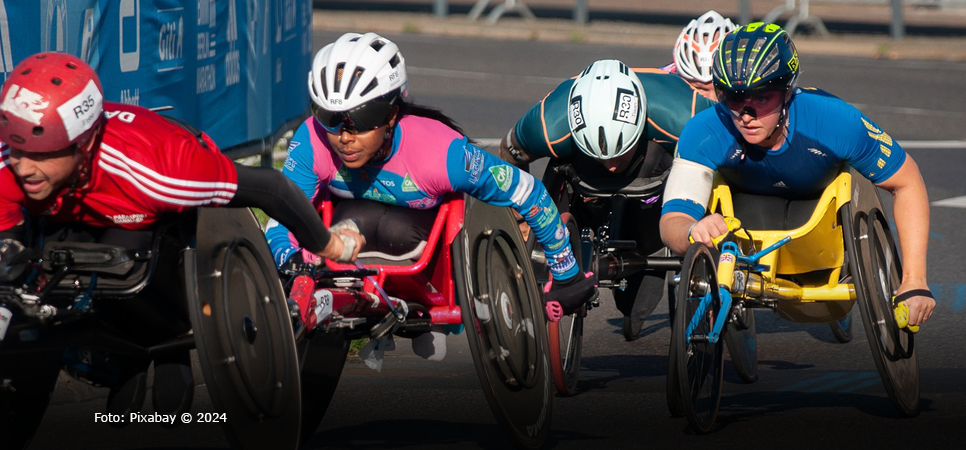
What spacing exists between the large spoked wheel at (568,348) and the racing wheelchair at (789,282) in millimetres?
822

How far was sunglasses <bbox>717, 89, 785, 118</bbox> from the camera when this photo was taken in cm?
564

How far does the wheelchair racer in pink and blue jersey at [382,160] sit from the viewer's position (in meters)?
5.21

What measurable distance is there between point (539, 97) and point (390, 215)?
12294mm

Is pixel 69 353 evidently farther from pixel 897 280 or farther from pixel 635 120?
pixel 897 280

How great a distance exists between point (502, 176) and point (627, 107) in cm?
→ 137

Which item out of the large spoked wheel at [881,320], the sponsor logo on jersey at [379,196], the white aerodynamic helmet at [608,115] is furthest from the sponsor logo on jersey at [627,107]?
the sponsor logo on jersey at [379,196]

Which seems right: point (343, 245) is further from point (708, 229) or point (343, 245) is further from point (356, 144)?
point (708, 229)

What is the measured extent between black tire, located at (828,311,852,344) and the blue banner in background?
440 cm

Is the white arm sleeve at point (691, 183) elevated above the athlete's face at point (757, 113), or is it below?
below

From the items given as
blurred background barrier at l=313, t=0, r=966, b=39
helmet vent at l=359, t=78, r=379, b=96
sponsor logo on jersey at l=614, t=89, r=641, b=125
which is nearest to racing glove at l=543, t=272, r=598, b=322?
sponsor logo on jersey at l=614, t=89, r=641, b=125

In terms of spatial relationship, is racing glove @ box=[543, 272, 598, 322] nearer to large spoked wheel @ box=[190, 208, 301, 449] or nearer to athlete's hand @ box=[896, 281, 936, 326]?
athlete's hand @ box=[896, 281, 936, 326]

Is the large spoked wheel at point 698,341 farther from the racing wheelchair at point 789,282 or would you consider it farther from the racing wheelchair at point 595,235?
the racing wheelchair at point 595,235

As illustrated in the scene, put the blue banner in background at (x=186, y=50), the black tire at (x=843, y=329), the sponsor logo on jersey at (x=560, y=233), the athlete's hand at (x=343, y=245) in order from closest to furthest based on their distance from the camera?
the athlete's hand at (x=343, y=245) < the sponsor logo on jersey at (x=560, y=233) < the blue banner in background at (x=186, y=50) < the black tire at (x=843, y=329)

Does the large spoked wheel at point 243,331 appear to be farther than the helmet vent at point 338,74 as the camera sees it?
No
